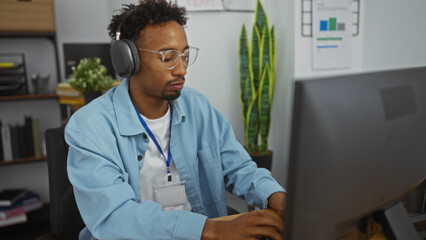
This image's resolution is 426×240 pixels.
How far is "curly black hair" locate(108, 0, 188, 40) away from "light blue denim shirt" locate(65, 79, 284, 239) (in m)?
0.21

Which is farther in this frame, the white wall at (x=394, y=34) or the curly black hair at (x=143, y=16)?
the white wall at (x=394, y=34)

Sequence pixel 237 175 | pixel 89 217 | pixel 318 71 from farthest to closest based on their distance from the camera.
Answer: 1. pixel 318 71
2. pixel 237 175
3. pixel 89 217

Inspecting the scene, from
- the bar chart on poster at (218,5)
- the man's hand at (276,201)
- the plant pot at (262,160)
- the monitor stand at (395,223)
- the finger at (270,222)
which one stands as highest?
the bar chart on poster at (218,5)

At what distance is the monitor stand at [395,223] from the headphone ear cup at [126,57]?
2.85 ft

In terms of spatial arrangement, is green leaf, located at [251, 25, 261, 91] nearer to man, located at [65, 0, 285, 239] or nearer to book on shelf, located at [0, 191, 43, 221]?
man, located at [65, 0, 285, 239]

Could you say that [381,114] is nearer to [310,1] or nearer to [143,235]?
[143,235]

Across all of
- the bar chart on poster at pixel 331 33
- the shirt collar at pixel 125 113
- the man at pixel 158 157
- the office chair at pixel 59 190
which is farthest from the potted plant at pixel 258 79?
the office chair at pixel 59 190

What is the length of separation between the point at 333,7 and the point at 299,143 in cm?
205

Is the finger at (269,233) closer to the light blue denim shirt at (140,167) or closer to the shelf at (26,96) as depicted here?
the light blue denim shirt at (140,167)

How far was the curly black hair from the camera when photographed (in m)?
1.18

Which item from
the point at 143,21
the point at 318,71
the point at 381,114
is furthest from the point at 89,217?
the point at 318,71

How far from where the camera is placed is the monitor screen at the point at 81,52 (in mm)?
2867

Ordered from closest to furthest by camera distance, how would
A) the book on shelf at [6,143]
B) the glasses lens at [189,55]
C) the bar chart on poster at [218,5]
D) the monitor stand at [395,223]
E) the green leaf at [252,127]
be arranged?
1. the monitor stand at [395,223]
2. the glasses lens at [189,55]
3. the bar chart on poster at [218,5]
4. the green leaf at [252,127]
5. the book on shelf at [6,143]

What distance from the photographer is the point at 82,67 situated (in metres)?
2.23
